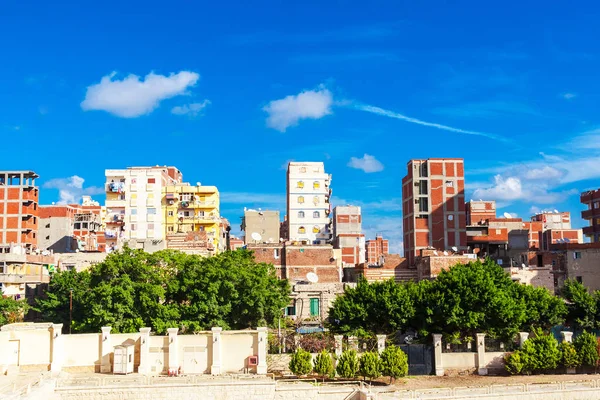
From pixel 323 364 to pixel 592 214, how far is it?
200 feet

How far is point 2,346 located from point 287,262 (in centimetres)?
3030

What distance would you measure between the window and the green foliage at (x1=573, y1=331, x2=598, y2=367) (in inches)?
858

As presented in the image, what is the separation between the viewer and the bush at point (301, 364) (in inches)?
1645

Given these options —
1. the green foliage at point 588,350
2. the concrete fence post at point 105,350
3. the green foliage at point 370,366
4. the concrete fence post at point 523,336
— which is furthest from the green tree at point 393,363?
the concrete fence post at point 105,350

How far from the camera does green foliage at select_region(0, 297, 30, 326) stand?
50125 millimetres

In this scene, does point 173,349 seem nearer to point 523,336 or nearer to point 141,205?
point 523,336

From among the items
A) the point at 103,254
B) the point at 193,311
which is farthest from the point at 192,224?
the point at 193,311

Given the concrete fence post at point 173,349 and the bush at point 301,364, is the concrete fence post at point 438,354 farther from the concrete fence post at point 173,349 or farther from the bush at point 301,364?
the concrete fence post at point 173,349

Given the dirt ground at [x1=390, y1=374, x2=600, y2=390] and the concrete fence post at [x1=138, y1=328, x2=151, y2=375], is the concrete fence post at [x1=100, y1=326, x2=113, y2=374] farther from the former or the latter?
the dirt ground at [x1=390, y1=374, x2=600, y2=390]

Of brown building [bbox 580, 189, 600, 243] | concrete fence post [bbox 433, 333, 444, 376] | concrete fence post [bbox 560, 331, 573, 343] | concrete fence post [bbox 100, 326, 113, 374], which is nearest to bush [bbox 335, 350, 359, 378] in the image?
concrete fence post [bbox 433, 333, 444, 376]

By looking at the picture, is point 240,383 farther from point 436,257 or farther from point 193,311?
point 436,257

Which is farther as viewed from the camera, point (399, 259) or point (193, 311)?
point (399, 259)

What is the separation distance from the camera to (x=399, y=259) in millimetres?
70688

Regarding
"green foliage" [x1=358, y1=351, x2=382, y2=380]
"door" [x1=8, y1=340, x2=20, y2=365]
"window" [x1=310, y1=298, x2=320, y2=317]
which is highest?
"window" [x1=310, y1=298, x2=320, y2=317]
